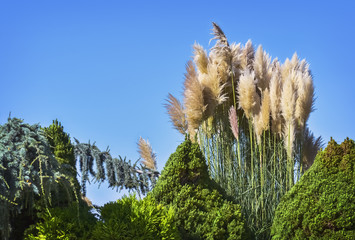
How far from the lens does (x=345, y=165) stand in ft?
19.0

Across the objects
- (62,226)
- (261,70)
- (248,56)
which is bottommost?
(62,226)

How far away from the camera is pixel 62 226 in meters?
5.57

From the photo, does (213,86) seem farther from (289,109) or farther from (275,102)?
(289,109)

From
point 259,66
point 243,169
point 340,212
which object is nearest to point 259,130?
point 243,169

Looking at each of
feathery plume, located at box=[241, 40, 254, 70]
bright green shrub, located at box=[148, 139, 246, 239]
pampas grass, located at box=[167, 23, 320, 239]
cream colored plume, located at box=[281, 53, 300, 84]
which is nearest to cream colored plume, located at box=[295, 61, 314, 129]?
pampas grass, located at box=[167, 23, 320, 239]

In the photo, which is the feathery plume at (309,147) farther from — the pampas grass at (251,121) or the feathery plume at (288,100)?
the feathery plume at (288,100)

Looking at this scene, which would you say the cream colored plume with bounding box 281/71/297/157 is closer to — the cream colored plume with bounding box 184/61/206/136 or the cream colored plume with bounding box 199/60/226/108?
the cream colored plume with bounding box 199/60/226/108

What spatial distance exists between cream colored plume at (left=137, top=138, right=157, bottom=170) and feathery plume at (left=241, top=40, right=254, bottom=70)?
7.44 feet

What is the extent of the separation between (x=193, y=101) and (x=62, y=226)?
276cm

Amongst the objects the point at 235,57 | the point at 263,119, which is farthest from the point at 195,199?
the point at 235,57

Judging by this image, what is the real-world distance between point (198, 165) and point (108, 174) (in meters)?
2.35

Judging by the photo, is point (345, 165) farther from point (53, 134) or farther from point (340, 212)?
point (53, 134)

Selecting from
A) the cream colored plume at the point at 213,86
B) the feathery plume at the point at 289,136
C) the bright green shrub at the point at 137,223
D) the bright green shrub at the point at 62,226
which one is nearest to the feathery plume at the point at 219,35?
the cream colored plume at the point at 213,86

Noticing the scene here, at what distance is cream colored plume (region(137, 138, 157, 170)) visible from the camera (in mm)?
8197
